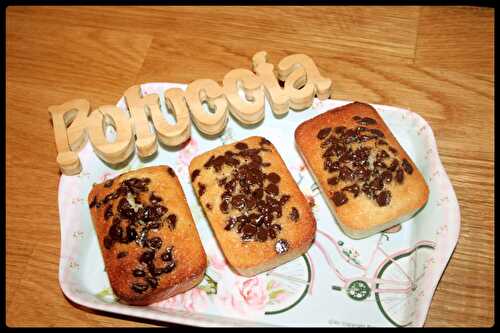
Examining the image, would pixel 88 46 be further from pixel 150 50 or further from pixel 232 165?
pixel 232 165

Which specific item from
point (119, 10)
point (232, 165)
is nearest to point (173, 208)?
point (232, 165)

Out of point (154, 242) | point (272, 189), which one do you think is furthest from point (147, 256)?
point (272, 189)

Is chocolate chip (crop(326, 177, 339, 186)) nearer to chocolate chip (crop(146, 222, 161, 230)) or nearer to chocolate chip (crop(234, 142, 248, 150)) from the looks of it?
chocolate chip (crop(234, 142, 248, 150))

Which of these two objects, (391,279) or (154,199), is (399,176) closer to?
(391,279)

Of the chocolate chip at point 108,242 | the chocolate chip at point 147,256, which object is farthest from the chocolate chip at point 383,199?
the chocolate chip at point 108,242

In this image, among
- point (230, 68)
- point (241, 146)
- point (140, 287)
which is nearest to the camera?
point (140, 287)

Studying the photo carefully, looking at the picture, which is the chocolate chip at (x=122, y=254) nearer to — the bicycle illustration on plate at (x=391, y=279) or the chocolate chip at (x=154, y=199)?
the chocolate chip at (x=154, y=199)
